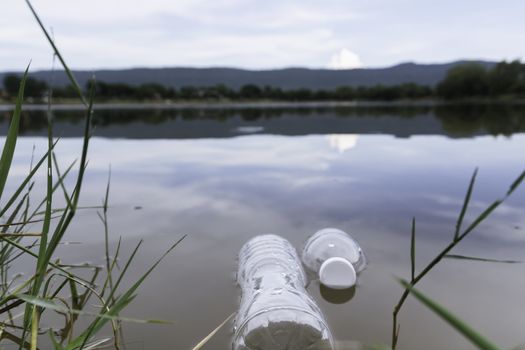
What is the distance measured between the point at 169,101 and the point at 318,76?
248 feet

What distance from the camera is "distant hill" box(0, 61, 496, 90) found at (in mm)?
123938

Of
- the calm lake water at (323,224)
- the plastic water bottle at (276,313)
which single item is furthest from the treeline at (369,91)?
the plastic water bottle at (276,313)

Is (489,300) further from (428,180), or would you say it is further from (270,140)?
(270,140)

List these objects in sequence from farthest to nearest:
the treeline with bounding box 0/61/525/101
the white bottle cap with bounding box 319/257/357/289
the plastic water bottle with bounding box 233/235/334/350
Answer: the treeline with bounding box 0/61/525/101 → the white bottle cap with bounding box 319/257/357/289 → the plastic water bottle with bounding box 233/235/334/350

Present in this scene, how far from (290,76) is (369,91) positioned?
247 ft

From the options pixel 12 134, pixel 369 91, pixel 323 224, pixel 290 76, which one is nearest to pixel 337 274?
pixel 323 224

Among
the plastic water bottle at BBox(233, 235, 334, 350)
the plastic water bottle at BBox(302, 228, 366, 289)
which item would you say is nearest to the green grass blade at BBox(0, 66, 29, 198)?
the plastic water bottle at BBox(233, 235, 334, 350)

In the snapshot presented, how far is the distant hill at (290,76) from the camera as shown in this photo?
407ft

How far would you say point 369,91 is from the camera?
6128 cm

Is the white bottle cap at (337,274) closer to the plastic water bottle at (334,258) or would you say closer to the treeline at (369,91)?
the plastic water bottle at (334,258)

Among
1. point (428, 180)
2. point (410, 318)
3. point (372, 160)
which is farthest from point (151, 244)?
point (372, 160)

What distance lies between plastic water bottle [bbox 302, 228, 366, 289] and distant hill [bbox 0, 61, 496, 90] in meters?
120

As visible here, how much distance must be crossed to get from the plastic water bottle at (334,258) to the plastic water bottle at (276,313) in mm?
196

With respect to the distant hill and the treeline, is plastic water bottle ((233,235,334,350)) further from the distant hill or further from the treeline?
the distant hill
